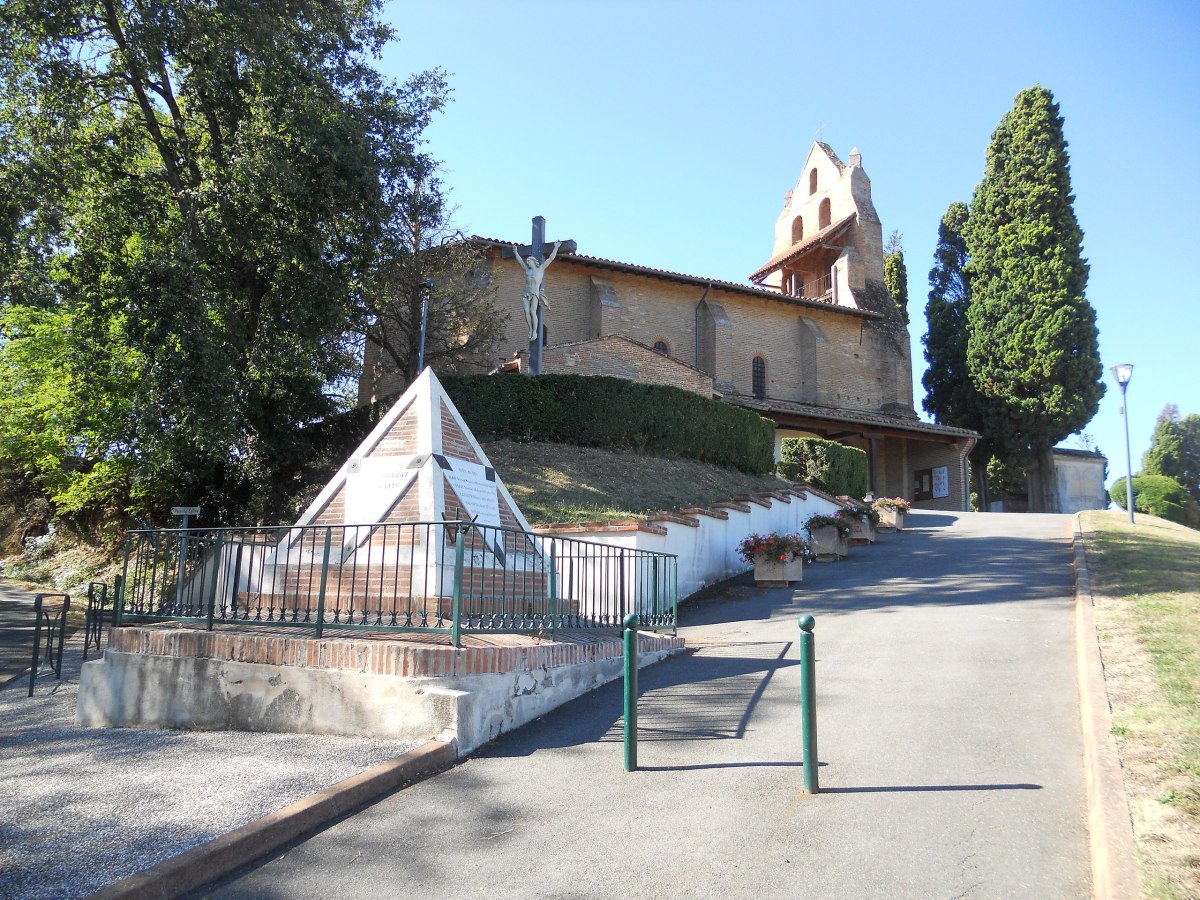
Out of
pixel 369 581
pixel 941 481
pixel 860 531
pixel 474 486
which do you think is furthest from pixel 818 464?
pixel 369 581

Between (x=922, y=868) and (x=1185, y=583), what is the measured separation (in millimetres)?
8505

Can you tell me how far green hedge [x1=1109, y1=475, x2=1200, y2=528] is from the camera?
37.9m

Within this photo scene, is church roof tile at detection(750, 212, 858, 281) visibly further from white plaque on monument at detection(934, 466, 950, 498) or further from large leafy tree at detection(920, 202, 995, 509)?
white plaque on monument at detection(934, 466, 950, 498)

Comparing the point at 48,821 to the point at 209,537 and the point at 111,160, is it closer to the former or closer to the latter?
the point at 209,537

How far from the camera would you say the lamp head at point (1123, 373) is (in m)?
17.4

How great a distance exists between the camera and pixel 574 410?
18.6 m

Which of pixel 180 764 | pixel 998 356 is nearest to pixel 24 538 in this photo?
pixel 180 764

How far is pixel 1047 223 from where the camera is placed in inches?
1362

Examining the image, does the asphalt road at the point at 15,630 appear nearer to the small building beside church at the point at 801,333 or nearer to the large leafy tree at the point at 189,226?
the large leafy tree at the point at 189,226

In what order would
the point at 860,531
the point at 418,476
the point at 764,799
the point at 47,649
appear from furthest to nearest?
the point at 860,531 → the point at 47,649 → the point at 418,476 → the point at 764,799

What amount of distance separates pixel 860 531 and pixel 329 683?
1393cm

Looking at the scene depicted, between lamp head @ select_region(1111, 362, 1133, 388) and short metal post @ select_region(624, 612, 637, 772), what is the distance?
55.2 feet

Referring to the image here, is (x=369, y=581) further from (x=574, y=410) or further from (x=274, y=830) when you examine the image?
(x=574, y=410)

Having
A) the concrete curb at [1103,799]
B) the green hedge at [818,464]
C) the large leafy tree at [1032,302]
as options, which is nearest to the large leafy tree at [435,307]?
the green hedge at [818,464]
